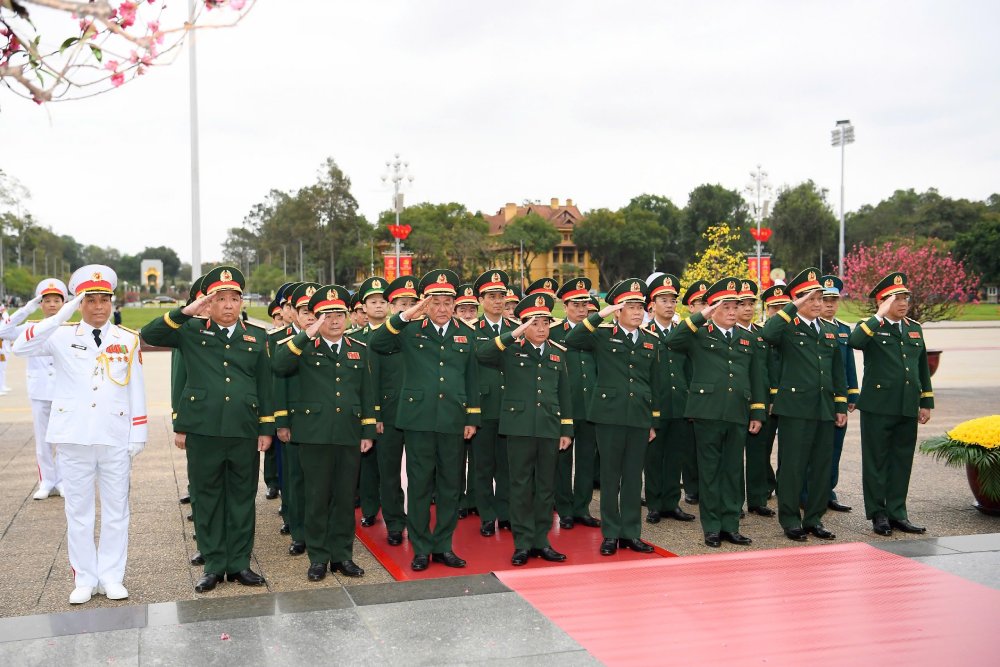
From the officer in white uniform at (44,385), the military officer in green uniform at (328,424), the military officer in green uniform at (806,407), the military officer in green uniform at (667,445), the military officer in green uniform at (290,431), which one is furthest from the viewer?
the officer in white uniform at (44,385)

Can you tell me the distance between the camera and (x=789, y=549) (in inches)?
251

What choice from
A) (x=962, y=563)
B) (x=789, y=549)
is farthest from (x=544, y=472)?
(x=962, y=563)

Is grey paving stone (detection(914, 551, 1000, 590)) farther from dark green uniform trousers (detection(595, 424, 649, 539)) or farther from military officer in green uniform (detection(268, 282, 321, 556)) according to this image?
military officer in green uniform (detection(268, 282, 321, 556))

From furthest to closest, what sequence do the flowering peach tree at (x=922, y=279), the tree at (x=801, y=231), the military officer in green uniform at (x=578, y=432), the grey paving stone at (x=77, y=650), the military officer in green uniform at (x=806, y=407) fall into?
the tree at (x=801, y=231) → the flowering peach tree at (x=922, y=279) → the military officer in green uniform at (x=578, y=432) → the military officer in green uniform at (x=806, y=407) → the grey paving stone at (x=77, y=650)

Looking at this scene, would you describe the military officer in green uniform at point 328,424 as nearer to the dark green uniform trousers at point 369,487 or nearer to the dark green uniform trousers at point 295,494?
the dark green uniform trousers at point 295,494

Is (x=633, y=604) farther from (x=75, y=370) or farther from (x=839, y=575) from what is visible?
(x=75, y=370)

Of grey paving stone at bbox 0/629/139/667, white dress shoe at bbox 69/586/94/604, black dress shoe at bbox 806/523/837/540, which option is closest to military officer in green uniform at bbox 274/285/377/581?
white dress shoe at bbox 69/586/94/604

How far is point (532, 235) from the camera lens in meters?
83.3

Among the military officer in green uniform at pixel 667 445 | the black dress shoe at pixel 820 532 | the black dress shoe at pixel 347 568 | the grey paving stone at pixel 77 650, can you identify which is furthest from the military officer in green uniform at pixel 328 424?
the black dress shoe at pixel 820 532

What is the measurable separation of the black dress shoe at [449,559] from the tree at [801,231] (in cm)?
7341

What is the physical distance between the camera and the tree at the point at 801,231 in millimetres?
75062

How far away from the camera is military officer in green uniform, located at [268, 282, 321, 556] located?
19.6 ft

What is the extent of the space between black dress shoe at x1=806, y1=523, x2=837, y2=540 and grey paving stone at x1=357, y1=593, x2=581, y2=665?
295 centimetres

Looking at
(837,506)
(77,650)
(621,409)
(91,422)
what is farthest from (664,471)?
(77,650)
